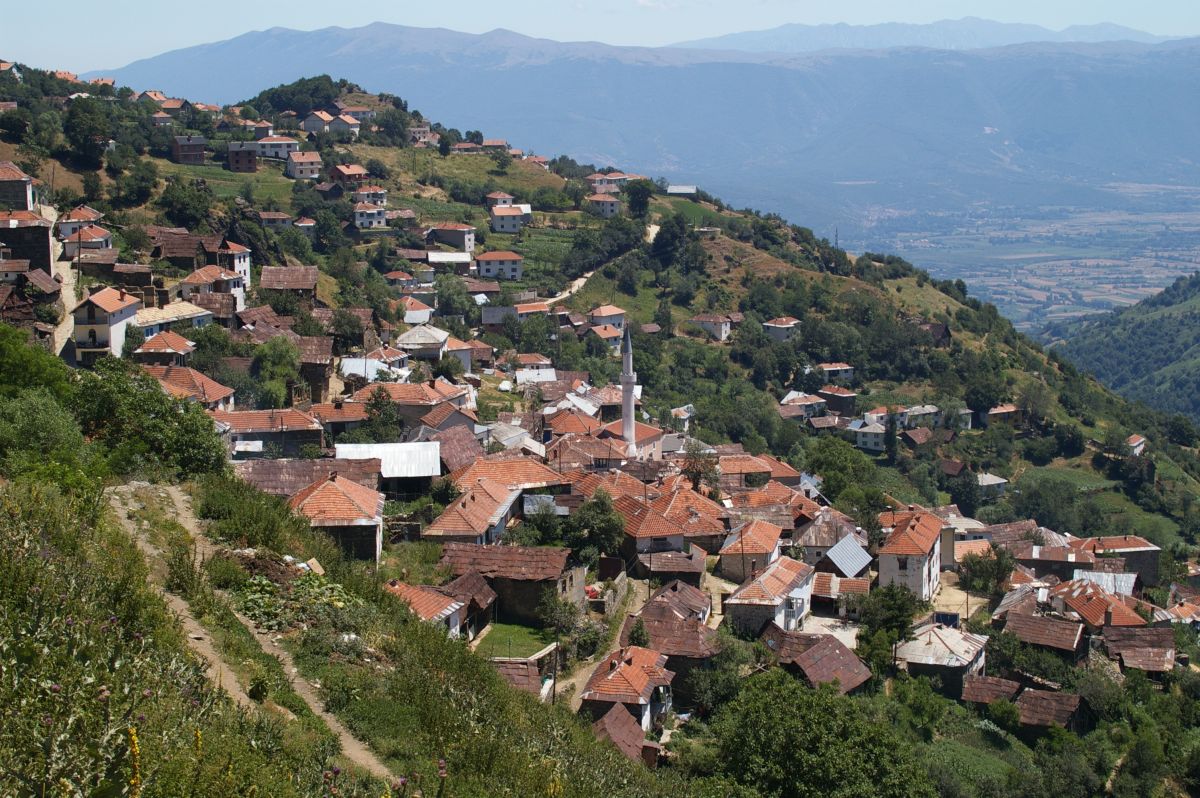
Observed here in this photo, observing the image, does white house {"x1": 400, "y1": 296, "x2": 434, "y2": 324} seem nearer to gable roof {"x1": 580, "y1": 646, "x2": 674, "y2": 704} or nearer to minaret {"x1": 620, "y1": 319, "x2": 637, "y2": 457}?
minaret {"x1": 620, "y1": 319, "x2": 637, "y2": 457}

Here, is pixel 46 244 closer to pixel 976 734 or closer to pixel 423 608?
pixel 423 608

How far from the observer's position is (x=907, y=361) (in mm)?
62281

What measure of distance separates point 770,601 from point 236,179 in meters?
45.4

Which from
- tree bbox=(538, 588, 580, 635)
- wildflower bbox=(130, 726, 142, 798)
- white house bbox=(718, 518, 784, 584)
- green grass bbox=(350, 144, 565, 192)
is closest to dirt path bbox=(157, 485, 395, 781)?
wildflower bbox=(130, 726, 142, 798)

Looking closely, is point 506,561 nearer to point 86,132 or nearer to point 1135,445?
point 86,132

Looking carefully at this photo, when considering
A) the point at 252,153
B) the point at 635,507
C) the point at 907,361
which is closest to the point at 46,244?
the point at 635,507

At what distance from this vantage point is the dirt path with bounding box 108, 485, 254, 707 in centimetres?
995

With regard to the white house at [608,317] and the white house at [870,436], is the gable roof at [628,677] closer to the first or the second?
the white house at [870,436]

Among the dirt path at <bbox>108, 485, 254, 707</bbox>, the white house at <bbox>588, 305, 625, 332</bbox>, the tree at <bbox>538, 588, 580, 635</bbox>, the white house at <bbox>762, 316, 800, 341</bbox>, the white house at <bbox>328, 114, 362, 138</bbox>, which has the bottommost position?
the white house at <bbox>762, 316, 800, 341</bbox>

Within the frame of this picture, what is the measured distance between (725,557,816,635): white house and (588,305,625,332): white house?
33.6 metres

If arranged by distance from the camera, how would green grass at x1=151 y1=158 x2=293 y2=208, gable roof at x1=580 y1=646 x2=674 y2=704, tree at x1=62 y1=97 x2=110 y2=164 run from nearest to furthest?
1. gable roof at x1=580 y1=646 x2=674 y2=704
2. tree at x1=62 y1=97 x2=110 y2=164
3. green grass at x1=151 y1=158 x2=293 y2=208

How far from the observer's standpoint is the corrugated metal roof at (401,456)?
79.2 feet

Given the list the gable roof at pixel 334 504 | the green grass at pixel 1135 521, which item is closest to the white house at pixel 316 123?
the green grass at pixel 1135 521

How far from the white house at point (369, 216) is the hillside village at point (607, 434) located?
17 centimetres
